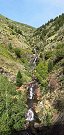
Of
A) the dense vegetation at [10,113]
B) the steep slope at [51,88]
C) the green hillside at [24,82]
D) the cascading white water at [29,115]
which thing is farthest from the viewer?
the cascading white water at [29,115]

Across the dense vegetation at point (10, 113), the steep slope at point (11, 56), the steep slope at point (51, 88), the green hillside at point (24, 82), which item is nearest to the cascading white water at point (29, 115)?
the green hillside at point (24, 82)

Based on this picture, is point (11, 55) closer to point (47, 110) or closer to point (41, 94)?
point (41, 94)

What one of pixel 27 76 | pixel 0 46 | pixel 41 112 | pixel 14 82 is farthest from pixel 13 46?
pixel 41 112

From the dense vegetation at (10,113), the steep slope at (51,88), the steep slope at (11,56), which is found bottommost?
the dense vegetation at (10,113)

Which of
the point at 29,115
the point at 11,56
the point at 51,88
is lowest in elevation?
the point at 29,115

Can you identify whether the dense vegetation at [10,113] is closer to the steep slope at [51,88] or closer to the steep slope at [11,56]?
the steep slope at [51,88]

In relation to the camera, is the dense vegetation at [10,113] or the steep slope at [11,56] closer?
the dense vegetation at [10,113]

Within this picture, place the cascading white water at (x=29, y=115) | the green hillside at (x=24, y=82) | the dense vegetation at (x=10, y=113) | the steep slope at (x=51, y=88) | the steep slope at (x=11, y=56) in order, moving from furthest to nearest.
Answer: the steep slope at (x=11, y=56) < the cascading white water at (x=29, y=115) < the steep slope at (x=51, y=88) < the green hillside at (x=24, y=82) < the dense vegetation at (x=10, y=113)

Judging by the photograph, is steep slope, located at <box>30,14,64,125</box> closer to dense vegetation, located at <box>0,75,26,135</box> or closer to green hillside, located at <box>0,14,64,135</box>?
green hillside, located at <box>0,14,64,135</box>

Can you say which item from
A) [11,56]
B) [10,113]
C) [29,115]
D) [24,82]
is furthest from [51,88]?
[11,56]

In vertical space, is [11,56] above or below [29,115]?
above

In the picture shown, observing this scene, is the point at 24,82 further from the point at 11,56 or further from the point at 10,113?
the point at 10,113

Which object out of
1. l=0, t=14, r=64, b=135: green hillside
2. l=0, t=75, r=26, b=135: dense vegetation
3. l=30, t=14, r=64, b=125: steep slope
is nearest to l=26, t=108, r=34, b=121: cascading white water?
l=0, t=14, r=64, b=135: green hillside
